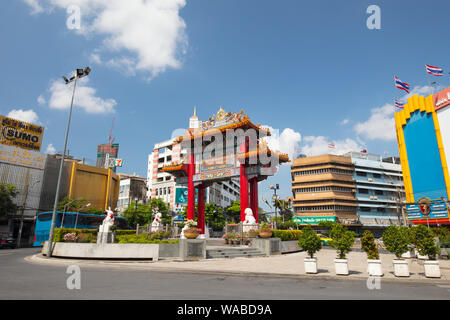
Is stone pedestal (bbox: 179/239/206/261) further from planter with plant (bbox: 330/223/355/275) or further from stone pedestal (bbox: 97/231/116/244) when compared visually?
planter with plant (bbox: 330/223/355/275)

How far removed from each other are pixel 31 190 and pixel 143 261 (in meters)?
42.0

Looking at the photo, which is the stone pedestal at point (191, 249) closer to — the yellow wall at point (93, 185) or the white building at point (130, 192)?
the yellow wall at point (93, 185)

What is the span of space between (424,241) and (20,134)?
189ft

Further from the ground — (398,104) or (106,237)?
(398,104)

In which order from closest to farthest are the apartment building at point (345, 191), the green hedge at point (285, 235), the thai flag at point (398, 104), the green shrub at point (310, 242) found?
the green shrub at point (310, 242)
the green hedge at point (285, 235)
the thai flag at point (398, 104)
the apartment building at point (345, 191)

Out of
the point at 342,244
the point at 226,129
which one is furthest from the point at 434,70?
the point at 342,244

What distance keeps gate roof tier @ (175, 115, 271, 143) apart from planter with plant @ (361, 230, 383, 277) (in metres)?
19.5

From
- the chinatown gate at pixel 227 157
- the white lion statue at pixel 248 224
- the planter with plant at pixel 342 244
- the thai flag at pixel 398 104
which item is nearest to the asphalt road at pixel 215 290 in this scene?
the planter with plant at pixel 342 244

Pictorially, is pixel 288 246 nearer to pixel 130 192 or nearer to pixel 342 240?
pixel 342 240

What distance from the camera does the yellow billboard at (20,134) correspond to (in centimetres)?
4666

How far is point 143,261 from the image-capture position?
1669 centimetres

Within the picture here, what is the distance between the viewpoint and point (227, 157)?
30.6 m
